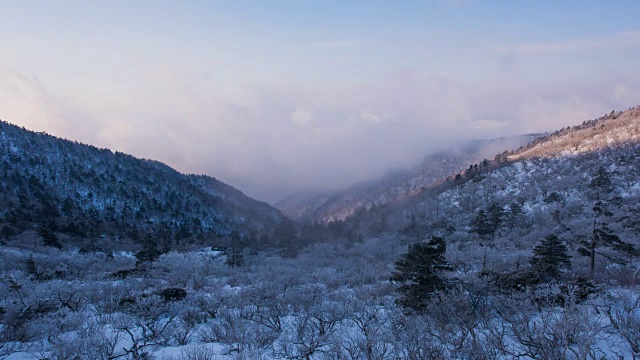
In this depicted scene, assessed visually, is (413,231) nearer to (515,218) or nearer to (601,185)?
(515,218)

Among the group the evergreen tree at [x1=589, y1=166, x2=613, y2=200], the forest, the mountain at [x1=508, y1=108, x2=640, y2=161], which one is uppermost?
the mountain at [x1=508, y1=108, x2=640, y2=161]

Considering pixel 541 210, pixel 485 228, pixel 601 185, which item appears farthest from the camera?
pixel 541 210

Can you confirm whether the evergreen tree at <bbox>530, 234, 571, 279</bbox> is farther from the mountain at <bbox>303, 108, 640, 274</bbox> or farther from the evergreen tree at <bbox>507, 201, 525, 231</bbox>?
the evergreen tree at <bbox>507, 201, 525, 231</bbox>

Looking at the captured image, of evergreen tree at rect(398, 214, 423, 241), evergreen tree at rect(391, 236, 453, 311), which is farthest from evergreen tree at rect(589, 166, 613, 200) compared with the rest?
evergreen tree at rect(391, 236, 453, 311)

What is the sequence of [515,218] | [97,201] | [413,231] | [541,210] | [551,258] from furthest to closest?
[97,201] < [413,231] < [541,210] < [515,218] < [551,258]

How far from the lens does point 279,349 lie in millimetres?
16359

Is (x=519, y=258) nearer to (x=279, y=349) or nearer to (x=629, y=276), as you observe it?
(x=629, y=276)

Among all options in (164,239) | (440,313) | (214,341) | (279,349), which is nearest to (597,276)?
(440,313)

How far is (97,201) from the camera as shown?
119 m

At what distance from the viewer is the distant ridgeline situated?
3460 inches

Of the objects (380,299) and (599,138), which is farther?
(599,138)

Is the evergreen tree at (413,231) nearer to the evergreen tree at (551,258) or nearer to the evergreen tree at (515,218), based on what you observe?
the evergreen tree at (515,218)

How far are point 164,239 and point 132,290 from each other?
68.0 m

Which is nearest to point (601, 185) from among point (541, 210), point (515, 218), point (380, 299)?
point (541, 210)
